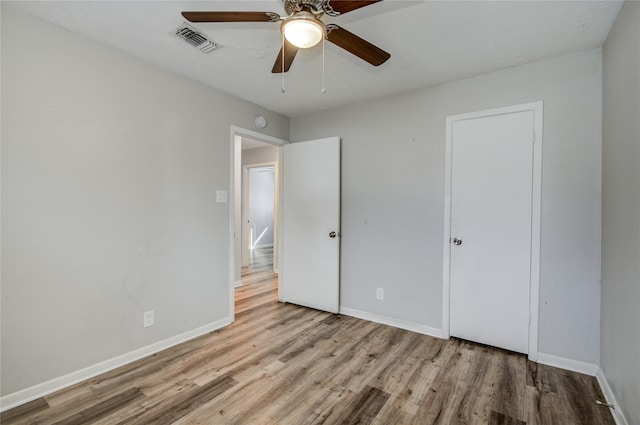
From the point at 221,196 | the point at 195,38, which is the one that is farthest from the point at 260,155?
the point at 195,38

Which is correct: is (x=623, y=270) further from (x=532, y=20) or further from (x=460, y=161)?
(x=532, y=20)

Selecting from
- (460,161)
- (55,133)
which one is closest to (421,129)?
(460,161)

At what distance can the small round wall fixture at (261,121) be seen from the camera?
11.3ft

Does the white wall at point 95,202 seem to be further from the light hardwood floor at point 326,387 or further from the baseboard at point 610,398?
the baseboard at point 610,398

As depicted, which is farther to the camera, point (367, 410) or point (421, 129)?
point (421, 129)

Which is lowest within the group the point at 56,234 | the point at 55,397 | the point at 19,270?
the point at 55,397

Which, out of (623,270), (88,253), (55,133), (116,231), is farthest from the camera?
(116,231)

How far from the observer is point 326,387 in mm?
2070

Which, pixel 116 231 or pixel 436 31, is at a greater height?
pixel 436 31

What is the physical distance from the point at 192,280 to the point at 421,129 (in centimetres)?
267

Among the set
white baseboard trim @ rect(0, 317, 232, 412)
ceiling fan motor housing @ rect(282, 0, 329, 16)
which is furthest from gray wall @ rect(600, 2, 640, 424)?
white baseboard trim @ rect(0, 317, 232, 412)

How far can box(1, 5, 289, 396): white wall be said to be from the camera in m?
1.85

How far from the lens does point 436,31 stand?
2.02 m

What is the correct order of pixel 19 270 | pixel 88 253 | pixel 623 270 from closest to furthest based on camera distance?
pixel 623 270 < pixel 19 270 < pixel 88 253
